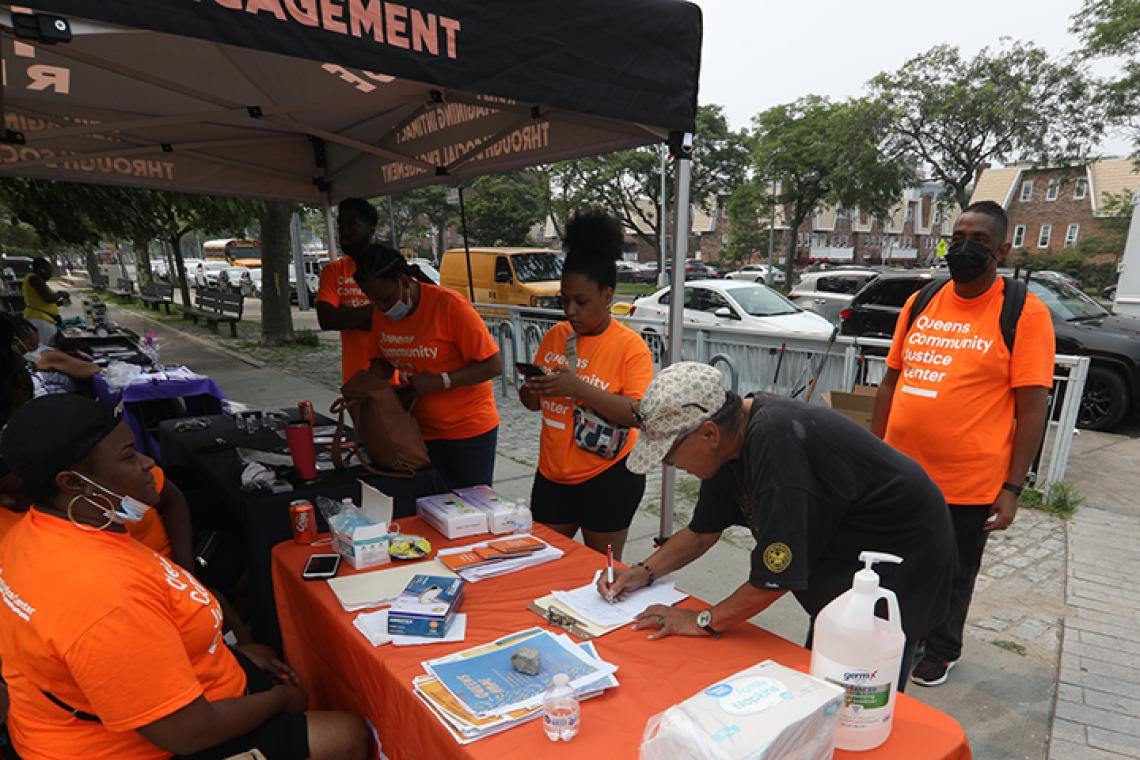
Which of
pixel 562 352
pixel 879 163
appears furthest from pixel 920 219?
pixel 562 352

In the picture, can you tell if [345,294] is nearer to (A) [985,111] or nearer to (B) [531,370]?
(B) [531,370]

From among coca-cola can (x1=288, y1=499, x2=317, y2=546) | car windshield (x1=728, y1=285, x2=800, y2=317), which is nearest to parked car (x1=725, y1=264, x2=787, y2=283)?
car windshield (x1=728, y1=285, x2=800, y2=317)

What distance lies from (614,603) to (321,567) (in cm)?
102

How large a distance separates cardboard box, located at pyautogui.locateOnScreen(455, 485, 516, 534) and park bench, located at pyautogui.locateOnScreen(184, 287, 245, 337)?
541 inches

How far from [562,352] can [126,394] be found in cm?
407

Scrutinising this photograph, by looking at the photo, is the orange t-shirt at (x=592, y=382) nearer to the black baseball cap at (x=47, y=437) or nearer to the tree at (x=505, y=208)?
the black baseball cap at (x=47, y=437)

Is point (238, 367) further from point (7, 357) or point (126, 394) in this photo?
point (7, 357)

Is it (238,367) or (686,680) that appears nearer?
(686,680)

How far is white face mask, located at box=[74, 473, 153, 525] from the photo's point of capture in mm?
1527

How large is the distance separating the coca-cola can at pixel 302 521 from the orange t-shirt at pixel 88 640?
79cm

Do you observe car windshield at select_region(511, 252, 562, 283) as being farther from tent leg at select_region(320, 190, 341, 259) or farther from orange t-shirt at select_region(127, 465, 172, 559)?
orange t-shirt at select_region(127, 465, 172, 559)

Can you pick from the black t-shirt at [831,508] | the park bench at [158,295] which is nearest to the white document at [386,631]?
the black t-shirt at [831,508]

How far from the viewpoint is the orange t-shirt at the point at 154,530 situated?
2.32 meters

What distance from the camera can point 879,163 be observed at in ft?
77.8
